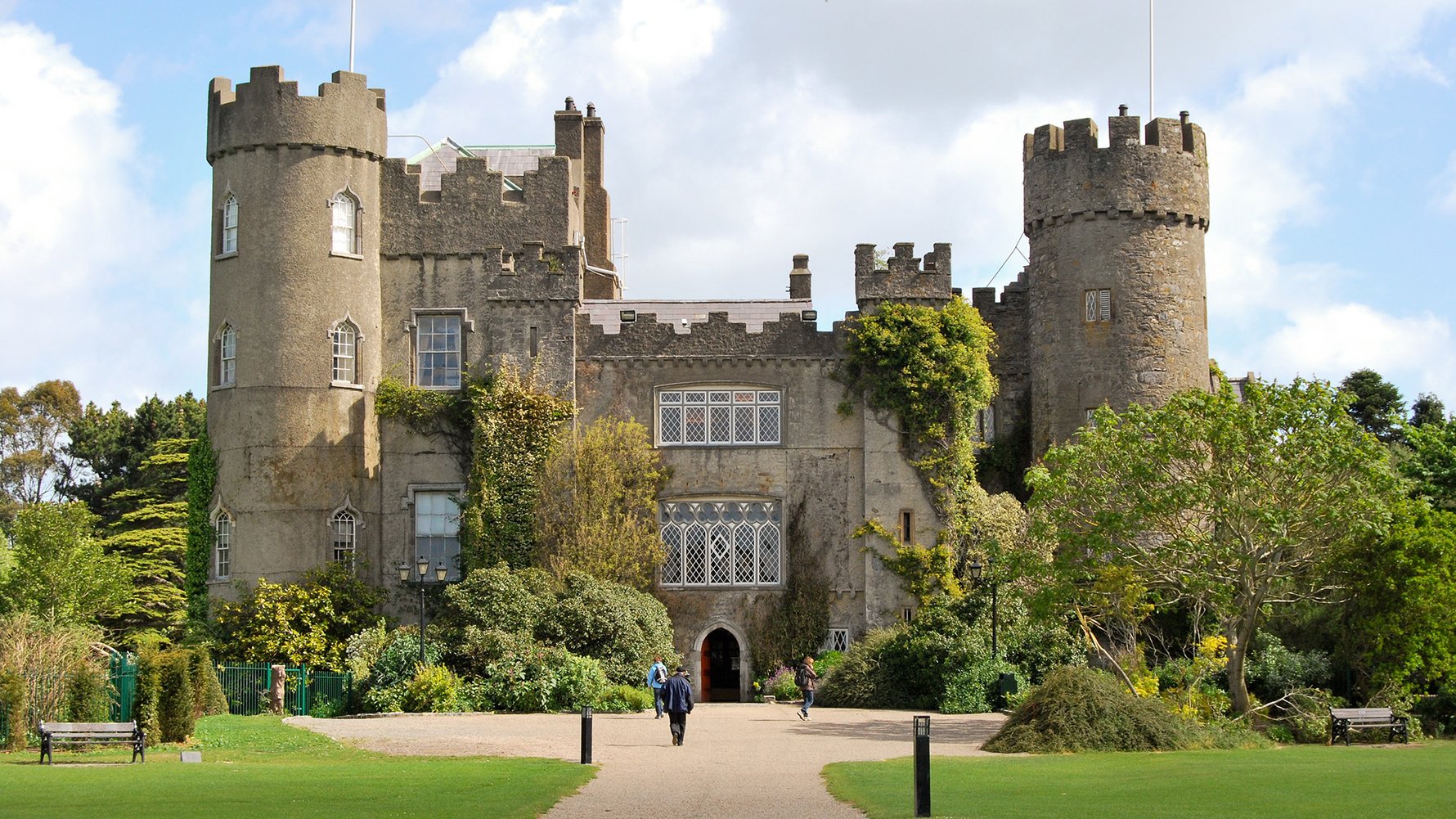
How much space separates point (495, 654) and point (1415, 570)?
16.8 m

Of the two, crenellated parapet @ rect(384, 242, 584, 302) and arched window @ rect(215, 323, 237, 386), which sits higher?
crenellated parapet @ rect(384, 242, 584, 302)

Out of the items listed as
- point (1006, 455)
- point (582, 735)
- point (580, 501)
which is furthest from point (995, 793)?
point (1006, 455)

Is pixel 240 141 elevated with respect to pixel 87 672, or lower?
elevated

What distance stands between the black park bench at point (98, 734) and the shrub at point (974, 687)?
15239mm

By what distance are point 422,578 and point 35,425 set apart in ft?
144

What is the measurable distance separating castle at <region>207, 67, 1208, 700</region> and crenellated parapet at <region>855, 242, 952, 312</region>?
0.04 meters

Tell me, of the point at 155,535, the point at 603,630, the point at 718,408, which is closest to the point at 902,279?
the point at 718,408

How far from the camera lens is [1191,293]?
37.0m

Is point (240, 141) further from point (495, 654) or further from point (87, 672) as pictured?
point (87, 672)

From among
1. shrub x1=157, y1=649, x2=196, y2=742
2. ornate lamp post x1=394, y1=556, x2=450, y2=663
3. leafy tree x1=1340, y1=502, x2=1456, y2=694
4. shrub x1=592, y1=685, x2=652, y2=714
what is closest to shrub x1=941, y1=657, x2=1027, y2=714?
shrub x1=592, y1=685, x2=652, y2=714

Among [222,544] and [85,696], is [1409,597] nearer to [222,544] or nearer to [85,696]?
[85,696]

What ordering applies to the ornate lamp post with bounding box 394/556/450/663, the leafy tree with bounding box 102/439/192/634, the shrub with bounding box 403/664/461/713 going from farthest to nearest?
the leafy tree with bounding box 102/439/192/634
the ornate lamp post with bounding box 394/556/450/663
the shrub with bounding box 403/664/461/713

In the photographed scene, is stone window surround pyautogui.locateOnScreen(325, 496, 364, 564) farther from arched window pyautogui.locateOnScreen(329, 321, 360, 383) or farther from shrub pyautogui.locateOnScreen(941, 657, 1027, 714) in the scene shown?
shrub pyautogui.locateOnScreen(941, 657, 1027, 714)

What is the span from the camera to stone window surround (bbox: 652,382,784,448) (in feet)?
122
